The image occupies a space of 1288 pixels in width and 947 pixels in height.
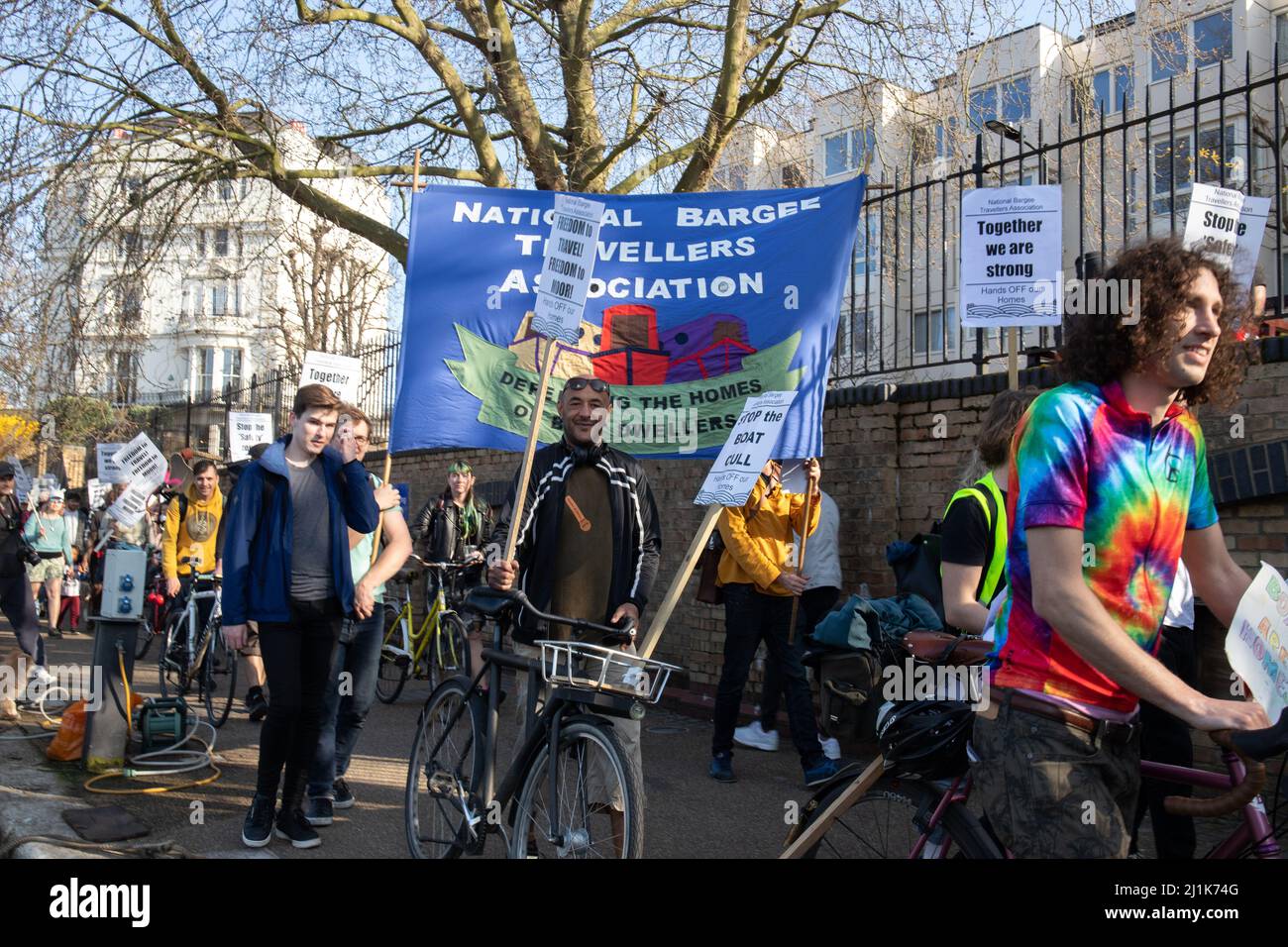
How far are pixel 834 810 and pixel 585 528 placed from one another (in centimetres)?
200

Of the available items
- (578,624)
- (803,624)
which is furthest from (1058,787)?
(803,624)

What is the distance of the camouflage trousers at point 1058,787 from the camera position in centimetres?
244

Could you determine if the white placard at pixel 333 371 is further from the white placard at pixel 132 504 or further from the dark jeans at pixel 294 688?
the dark jeans at pixel 294 688

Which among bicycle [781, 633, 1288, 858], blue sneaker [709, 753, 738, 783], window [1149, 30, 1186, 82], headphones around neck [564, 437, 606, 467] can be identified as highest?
window [1149, 30, 1186, 82]

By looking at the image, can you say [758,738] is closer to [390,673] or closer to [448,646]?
[448,646]

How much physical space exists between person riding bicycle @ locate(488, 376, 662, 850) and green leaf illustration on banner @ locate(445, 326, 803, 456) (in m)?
1.67

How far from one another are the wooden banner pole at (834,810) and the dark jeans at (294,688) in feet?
9.33

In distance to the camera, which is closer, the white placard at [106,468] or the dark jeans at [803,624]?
the dark jeans at [803,624]

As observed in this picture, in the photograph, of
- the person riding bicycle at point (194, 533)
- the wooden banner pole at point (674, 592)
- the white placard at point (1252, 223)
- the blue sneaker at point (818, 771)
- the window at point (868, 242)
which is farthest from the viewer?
the person riding bicycle at point (194, 533)

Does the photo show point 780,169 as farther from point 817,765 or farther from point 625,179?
point 817,765

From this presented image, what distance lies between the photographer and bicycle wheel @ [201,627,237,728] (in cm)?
850

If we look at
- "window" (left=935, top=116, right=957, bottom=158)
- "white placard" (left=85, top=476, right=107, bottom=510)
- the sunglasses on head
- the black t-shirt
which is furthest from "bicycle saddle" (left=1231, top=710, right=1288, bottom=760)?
"white placard" (left=85, top=476, right=107, bottom=510)

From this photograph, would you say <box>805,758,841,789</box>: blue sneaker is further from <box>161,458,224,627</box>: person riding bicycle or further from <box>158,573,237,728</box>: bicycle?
<box>161,458,224,627</box>: person riding bicycle

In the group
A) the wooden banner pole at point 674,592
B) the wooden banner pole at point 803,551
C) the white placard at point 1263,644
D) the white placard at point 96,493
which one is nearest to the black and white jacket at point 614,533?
the wooden banner pole at point 674,592
